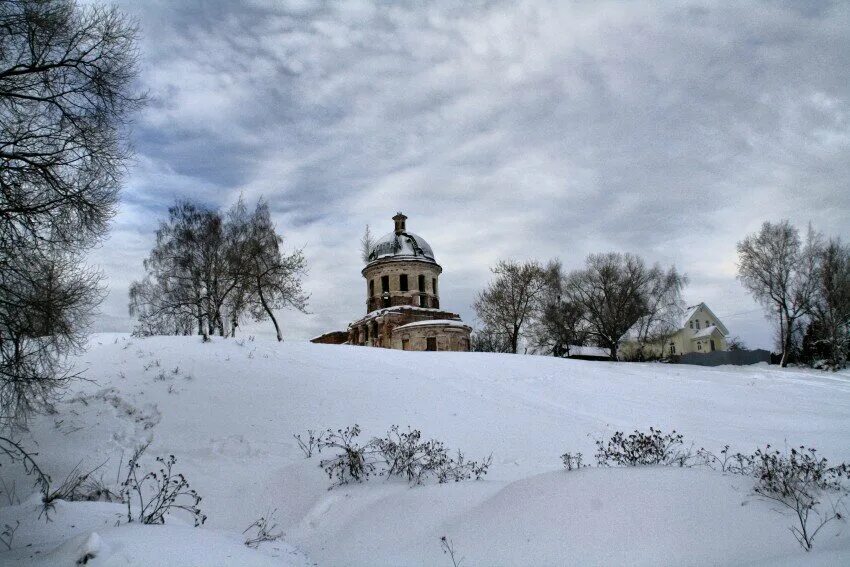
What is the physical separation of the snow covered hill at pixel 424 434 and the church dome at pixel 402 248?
20059 mm

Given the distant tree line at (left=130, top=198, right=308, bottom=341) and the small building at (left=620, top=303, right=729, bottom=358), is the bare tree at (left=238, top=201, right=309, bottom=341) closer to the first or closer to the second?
the distant tree line at (left=130, top=198, right=308, bottom=341)

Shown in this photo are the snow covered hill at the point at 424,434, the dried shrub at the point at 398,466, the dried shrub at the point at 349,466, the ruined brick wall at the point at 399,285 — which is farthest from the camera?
the ruined brick wall at the point at 399,285

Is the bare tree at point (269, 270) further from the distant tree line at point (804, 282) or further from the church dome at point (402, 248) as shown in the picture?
the distant tree line at point (804, 282)

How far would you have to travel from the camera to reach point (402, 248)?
4038 cm

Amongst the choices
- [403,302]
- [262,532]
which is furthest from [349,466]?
[403,302]

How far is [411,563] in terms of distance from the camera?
5.38m

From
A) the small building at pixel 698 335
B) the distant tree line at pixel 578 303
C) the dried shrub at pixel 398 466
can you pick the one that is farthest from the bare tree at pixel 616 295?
the dried shrub at pixel 398 466

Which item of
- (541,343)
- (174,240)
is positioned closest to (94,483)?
(174,240)

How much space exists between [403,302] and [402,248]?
4458mm

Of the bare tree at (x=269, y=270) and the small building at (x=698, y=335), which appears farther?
the small building at (x=698, y=335)

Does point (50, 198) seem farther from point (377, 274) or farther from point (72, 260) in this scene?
point (377, 274)

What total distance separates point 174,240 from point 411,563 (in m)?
27.0

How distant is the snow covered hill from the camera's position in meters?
4.96

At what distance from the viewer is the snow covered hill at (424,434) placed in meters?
4.96
